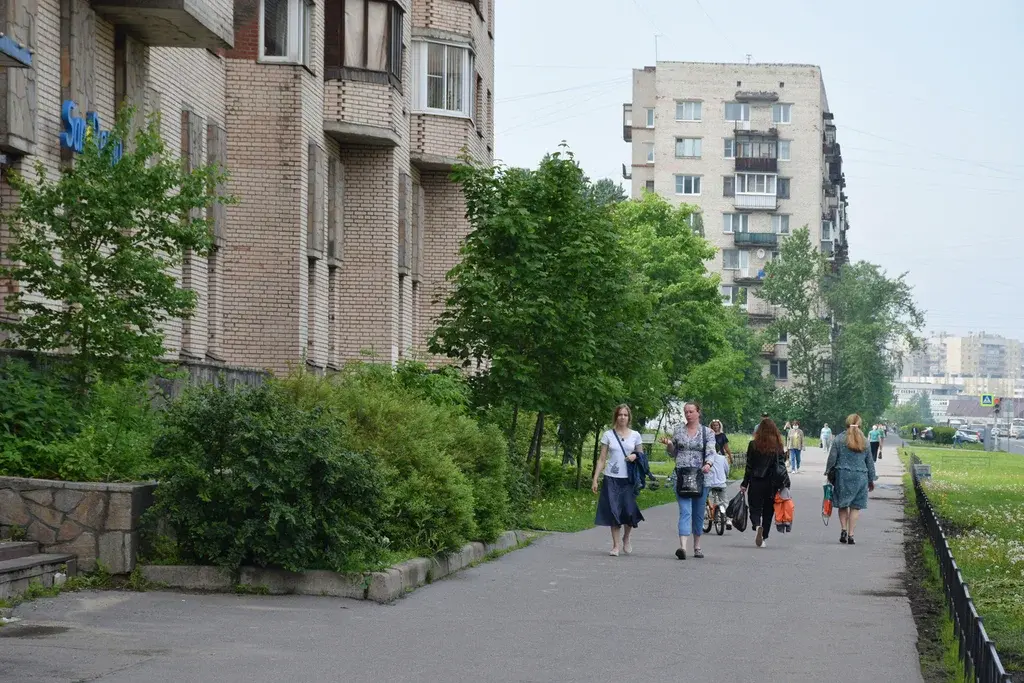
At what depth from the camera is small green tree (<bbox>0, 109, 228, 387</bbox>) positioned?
50.8 ft

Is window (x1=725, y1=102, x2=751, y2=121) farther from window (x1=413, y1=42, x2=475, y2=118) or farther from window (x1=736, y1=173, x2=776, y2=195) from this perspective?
window (x1=413, y1=42, x2=475, y2=118)

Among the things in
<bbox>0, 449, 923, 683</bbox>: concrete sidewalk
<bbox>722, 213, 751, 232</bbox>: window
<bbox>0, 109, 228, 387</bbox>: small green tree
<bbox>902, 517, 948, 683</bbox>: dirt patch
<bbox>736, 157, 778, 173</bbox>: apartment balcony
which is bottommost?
<bbox>902, 517, 948, 683</bbox>: dirt patch

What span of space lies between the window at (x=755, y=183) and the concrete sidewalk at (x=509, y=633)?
9737 centimetres

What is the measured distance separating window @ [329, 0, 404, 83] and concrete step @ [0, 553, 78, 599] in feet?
64.4

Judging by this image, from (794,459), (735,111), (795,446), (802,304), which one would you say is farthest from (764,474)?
(735,111)

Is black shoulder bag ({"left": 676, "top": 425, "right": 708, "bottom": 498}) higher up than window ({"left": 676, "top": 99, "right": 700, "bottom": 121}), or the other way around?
window ({"left": 676, "top": 99, "right": 700, "bottom": 121})

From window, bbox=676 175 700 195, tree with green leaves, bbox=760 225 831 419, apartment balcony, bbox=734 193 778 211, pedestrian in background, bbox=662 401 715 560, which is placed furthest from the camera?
apartment balcony, bbox=734 193 778 211

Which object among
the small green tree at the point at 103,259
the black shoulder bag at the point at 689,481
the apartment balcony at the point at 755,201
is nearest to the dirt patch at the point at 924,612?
the black shoulder bag at the point at 689,481


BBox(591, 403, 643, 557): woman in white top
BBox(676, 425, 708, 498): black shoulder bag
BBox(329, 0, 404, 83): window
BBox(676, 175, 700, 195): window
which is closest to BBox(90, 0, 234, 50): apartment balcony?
BBox(591, 403, 643, 557): woman in white top

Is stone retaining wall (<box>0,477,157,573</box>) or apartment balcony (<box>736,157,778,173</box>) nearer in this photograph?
stone retaining wall (<box>0,477,157,573</box>)

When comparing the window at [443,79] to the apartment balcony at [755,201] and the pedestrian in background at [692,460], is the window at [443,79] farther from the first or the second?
the apartment balcony at [755,201]

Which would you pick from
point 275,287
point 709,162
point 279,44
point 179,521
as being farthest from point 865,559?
point 709,162

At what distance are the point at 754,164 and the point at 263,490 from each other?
3990 inches

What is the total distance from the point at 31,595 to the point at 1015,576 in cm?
949
